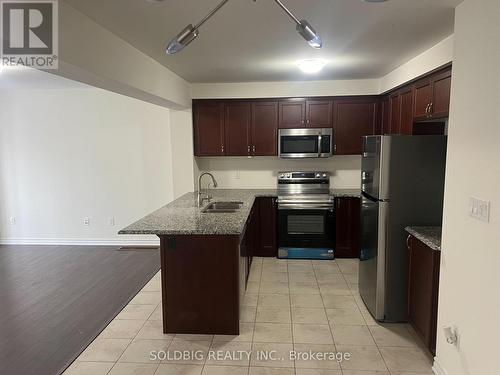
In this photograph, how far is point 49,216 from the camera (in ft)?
18.2

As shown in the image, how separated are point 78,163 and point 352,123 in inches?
159

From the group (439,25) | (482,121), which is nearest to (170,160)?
(439,25)

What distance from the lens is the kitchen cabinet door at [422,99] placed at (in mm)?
3189

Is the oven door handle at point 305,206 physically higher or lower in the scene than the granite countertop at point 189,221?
Answer: lower

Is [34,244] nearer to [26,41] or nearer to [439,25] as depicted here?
[26,41]

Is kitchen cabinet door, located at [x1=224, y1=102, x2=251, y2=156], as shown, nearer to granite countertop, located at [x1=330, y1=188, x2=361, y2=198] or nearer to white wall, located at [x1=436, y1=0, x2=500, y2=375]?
granite countertop, located at [x1=330, y1=188, x2=361, y2=198]

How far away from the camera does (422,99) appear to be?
3.33 m

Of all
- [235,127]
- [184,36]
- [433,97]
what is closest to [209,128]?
[235,127]

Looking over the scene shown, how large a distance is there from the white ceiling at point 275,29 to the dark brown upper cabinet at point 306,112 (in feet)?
3.21

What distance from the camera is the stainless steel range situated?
15.4 ft

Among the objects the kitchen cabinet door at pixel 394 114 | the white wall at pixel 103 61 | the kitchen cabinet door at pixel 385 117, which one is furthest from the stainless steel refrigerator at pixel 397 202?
the white wall at pixel 103 61

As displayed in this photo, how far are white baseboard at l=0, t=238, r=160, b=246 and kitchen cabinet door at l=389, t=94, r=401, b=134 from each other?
12.0ft

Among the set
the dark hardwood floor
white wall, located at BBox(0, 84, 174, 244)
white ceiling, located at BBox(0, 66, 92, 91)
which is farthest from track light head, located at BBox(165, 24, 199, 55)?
white wall, located at BBox(0, 84, 174, 244)

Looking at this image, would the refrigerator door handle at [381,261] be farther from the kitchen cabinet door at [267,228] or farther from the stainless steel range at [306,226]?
the kitchen cabinet door at [267,228]
